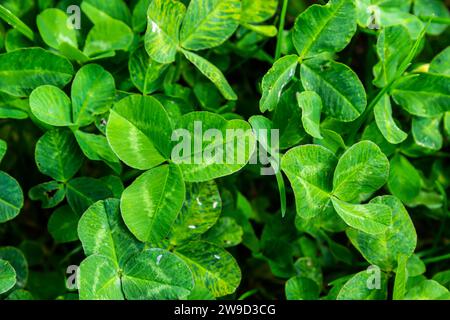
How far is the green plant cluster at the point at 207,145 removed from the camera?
930 millimetres

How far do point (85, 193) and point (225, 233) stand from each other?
9.8 inches

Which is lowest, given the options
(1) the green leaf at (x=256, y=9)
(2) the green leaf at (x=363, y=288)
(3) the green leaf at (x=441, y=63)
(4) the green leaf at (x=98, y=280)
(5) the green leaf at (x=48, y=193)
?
(2) the green leaf at (x=363, y=288)

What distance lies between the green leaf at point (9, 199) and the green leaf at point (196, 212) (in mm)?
246

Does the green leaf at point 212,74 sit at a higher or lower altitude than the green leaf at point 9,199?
higher

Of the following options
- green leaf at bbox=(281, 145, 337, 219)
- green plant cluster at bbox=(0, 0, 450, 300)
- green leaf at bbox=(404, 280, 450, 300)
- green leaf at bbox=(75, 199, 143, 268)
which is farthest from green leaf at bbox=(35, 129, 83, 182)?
green leaf at bbox=(404, 280, 450, 300)

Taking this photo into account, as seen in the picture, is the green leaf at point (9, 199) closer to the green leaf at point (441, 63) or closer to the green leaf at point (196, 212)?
the green leaf at point (196, 212)

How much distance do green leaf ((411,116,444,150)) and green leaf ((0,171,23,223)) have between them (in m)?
0.69

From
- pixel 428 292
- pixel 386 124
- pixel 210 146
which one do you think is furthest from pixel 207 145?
pixel 428 292

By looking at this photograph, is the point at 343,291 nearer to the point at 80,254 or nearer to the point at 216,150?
the point at 216,150

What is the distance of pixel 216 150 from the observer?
92 centimetres

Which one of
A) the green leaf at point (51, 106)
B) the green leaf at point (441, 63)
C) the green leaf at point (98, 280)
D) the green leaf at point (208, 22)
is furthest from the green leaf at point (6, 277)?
the green leaf at point (441, 63)

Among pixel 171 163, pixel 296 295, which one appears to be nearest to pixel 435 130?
pixel 296 295

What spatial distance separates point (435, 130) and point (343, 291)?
0.37 metres

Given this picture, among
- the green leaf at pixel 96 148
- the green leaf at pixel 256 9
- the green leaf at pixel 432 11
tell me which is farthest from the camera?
the green leaf at pixel 432 11
